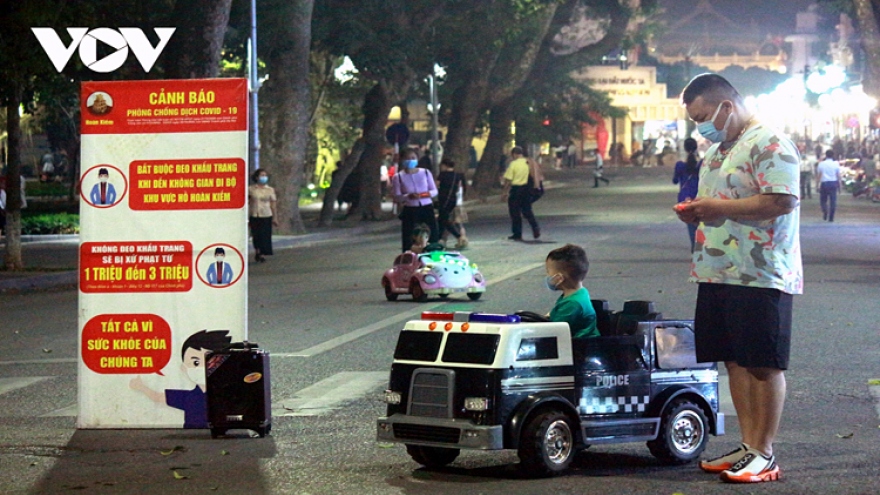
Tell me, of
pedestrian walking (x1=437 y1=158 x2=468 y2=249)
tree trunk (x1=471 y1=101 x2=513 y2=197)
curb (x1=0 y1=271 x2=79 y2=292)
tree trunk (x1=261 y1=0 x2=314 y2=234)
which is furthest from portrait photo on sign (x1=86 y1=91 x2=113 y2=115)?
tree trunk (x1=471 y1=101 x2=513 y2=197)

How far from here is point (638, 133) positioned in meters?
105

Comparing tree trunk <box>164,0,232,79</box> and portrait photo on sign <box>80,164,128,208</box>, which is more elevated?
tree trunk <box>164,0,232,79</box>

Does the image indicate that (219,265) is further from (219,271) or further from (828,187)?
(828,187)

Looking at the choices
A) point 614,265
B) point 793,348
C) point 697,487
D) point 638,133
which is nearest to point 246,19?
point 614,265

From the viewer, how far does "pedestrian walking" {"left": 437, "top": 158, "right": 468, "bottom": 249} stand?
1024 inches

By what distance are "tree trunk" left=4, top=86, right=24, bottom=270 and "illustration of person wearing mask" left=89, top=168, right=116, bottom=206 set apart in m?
15.3

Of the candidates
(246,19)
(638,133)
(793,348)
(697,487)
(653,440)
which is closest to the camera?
(697,487)

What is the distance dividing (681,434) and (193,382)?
10.5 ft

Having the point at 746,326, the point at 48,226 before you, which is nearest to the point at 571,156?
the point at 48,226

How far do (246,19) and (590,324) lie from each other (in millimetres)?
28414

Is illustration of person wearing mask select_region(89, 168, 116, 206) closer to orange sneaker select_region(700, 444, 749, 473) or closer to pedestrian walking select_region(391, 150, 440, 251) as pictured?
orange sneaker select_region(700, 444, 749, 473)

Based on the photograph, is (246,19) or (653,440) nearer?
(653,440)

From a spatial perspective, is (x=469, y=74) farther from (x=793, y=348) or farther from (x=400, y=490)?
(x=400, y=490)

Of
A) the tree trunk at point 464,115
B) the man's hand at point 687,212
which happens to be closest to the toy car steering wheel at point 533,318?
the man's hand at point 687,212
